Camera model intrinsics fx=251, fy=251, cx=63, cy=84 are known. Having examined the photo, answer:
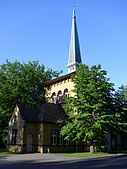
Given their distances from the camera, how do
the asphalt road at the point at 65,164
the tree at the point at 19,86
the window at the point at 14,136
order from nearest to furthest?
the asphalt road at the point at 65,164 < the window at the point at 14,136 < the tree at the point at 19,86

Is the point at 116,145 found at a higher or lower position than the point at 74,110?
lower

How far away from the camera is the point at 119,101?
115 feet

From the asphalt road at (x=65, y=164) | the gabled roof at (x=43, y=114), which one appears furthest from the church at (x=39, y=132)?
the asphalt road at (x=65, y=164)

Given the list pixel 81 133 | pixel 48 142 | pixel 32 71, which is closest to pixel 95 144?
pixel 81 133

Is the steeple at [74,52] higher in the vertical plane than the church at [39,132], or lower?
higher

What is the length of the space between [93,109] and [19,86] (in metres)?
17.5

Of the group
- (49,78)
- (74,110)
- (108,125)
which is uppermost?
(49,78)

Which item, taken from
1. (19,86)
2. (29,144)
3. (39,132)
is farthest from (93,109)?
(19,86)

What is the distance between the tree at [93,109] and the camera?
31031mm

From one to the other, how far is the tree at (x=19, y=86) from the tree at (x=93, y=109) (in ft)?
44.4

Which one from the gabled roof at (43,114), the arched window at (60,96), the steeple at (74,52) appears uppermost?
the steeple at (74,52)

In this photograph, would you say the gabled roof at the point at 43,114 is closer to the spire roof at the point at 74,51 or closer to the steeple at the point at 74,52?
the steeple at the point at 74,52

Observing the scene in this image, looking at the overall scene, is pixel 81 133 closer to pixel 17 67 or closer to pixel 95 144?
pixel 95 144

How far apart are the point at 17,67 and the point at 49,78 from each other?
7.20m
